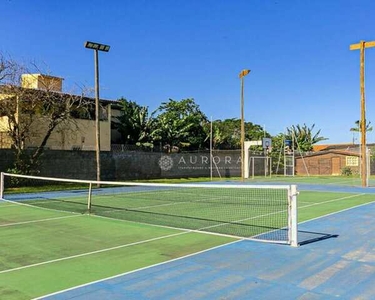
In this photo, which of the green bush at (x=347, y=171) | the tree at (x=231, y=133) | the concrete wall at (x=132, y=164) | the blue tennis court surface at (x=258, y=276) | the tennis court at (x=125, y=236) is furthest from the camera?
the tree at (x=231, y=133)

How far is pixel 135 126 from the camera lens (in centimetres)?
3650

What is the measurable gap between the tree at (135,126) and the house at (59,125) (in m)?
1.59

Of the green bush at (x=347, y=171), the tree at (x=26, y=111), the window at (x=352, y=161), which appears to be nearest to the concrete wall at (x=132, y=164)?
the tree at (x=26, y=111)

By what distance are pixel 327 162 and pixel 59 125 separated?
94.1ft

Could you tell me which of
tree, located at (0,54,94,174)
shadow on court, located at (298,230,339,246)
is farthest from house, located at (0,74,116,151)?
shadow on court, located at (298,230,339,246)

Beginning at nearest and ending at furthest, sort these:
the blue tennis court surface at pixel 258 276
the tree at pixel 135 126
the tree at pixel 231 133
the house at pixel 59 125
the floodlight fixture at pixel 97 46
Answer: the blue tennis court surface at pixel 258 276 → the floodlight fixture at pixel 97 46 → the house at pixel 59 125 → the tree at pixel 135 126 → the tree at pixel 231 133

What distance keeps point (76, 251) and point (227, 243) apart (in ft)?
8.69

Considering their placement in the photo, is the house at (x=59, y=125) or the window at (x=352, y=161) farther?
the window at (x=352, y=161)

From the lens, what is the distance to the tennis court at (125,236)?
5.56 metres

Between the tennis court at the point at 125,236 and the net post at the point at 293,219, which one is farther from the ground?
the net post at the point at 293,219

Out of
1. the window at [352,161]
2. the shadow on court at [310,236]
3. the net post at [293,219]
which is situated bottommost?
the shadow on court at [310,236]

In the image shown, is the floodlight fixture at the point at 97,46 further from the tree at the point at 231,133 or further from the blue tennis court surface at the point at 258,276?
the tree at the point at 231,133

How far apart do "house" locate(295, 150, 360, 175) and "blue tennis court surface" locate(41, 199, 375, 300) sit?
36.4 m

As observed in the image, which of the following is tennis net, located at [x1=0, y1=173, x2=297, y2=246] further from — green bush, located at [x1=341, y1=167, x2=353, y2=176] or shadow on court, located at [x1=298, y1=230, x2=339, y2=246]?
green bush, located at [x1=341, y1=167, x2=353, y2=176]
